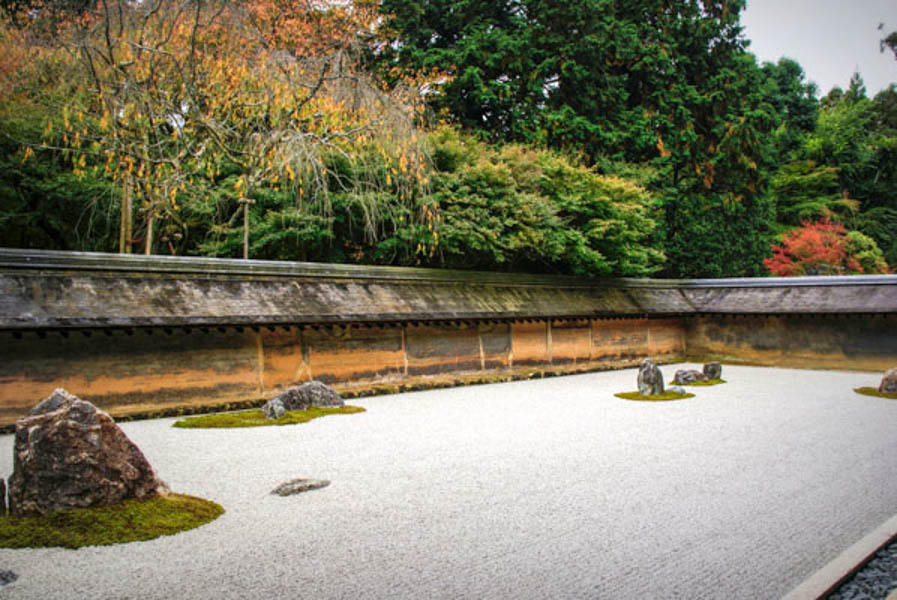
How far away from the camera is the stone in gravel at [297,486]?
16.3ft

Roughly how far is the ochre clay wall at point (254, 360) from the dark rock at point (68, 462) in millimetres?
4121

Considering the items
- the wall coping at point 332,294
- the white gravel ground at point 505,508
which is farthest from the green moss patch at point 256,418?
the wall coping at point 332,294

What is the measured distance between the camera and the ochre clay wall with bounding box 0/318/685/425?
7.97m

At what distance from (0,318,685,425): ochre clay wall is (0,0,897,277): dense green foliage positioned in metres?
2.22

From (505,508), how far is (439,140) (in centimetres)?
1185

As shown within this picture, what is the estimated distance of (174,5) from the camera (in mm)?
9109

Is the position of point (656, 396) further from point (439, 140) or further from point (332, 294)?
point (439, 140)

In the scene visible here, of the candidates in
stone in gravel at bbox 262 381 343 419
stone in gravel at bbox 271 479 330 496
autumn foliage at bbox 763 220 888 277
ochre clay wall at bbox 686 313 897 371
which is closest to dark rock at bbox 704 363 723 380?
ochre clay wall at bbox 686 313 897 371

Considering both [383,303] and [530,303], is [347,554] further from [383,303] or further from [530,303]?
[530,303]

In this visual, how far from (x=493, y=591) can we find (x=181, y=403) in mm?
7268

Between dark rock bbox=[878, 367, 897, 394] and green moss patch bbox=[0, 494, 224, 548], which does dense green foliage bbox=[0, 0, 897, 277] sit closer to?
green moss patch bbox=[0, 494, 224, 548]

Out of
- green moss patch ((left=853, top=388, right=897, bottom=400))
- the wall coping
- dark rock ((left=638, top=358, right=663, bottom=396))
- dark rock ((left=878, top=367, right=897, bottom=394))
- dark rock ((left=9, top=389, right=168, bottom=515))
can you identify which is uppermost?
the wall coping

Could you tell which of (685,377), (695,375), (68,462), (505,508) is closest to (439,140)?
(685,377)

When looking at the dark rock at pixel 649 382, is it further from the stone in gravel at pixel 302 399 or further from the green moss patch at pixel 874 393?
the stone in gravel at pixel 302 399
